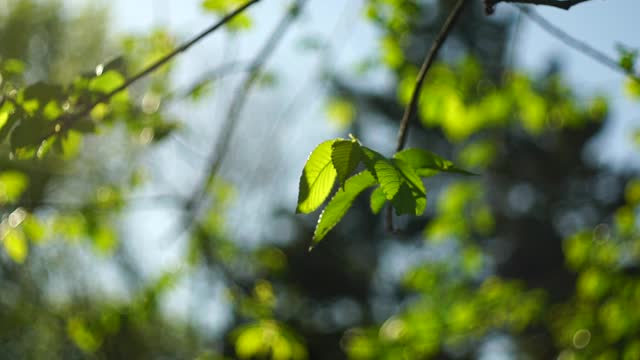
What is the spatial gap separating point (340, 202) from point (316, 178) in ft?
0.20

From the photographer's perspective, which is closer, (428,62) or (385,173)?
(385,173)

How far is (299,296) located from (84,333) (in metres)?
11.0

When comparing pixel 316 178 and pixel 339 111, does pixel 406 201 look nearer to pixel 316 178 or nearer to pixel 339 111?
pixel 316 178

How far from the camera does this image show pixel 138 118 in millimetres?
3107

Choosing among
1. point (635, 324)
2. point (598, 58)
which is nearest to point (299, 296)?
point (635, 324)

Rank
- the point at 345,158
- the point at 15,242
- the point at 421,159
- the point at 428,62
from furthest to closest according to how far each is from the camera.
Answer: the point at 15,242
the point at 428,62
the point at 421,159
the point at 345,158

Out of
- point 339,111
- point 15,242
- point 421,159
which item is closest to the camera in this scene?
point 421,159

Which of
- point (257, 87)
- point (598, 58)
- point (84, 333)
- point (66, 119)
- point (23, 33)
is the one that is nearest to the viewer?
point (66, 119)

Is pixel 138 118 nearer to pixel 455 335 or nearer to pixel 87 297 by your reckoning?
pixel 455 335

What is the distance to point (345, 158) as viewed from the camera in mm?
1255

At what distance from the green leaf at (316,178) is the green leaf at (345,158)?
38 millimetres

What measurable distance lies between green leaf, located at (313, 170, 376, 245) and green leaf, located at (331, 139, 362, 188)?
7cm

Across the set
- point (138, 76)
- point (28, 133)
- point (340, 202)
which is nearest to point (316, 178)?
point (340, 202)

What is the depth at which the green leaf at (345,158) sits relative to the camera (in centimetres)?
125
